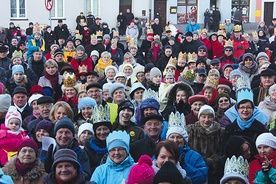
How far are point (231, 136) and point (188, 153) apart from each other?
2.98 feet

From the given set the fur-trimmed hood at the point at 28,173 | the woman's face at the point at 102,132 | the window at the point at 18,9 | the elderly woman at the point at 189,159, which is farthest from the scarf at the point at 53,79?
the window at the point at 18,9

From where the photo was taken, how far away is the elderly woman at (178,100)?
10211mm

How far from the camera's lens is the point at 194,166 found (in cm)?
751

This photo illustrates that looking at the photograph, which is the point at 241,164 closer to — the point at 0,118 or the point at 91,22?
the point at 0,118

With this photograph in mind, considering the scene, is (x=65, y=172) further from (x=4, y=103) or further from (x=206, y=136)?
(x=4, y=103)

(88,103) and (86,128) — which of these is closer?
(86,128)

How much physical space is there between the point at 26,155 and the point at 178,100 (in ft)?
12.4

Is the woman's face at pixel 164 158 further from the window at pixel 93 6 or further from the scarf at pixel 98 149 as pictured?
the window at pixel 93 6

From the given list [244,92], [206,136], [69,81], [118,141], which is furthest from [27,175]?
[69,81]

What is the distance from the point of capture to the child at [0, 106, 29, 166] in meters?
8.34

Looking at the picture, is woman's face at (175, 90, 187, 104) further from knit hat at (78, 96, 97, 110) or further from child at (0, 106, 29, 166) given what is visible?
child at (0, 106, 29, 166)

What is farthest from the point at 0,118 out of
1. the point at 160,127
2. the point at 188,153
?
the point at 188,153

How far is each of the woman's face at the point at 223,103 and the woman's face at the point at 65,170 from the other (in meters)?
3.94

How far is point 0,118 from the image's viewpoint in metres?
9.89
